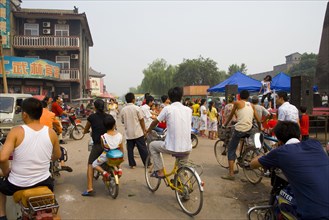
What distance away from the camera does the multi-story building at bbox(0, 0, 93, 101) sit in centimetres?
2290

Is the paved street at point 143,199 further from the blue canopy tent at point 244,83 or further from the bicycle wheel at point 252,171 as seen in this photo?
the blue canopy tent at point 244,83

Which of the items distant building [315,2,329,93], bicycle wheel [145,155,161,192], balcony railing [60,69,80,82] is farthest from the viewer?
balcony railing [60,69,80,82]

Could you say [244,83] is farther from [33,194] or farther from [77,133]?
[33,194]

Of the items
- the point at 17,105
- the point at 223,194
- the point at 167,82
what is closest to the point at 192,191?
the point at 223,194

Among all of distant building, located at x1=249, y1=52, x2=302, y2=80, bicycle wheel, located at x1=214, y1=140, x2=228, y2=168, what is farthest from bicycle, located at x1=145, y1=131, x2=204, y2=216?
distant building, located at x1=249, y1=52, x2=302, y2=80

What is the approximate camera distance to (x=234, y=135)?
565 cm

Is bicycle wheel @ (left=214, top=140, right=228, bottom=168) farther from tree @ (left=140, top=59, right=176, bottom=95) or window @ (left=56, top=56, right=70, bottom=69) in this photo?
tree @ (left=140, top=59, right=176, bottom=95)

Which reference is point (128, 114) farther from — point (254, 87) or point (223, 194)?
point (254, 87)

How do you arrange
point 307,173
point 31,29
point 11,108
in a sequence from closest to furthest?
point 307,173 < point 11,108 < point 31,29

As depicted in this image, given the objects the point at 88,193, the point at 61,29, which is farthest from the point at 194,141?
the point at 61,29

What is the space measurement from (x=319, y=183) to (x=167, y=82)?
51740 millimetres

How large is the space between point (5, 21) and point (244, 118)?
76.0 feet

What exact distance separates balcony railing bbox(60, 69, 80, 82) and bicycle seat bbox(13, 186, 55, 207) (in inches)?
920

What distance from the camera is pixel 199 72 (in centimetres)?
4922
